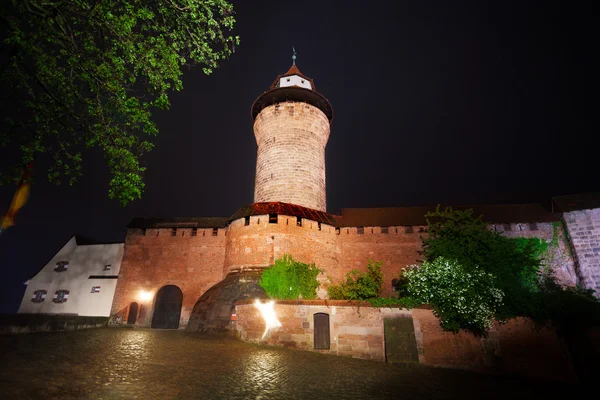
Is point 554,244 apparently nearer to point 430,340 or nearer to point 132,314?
point 430,340

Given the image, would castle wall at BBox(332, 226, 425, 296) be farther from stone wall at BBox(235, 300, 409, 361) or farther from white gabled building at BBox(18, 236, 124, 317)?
white gabled building at BBox(18, 236, 124, 317)

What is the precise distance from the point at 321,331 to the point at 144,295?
14.2 meters

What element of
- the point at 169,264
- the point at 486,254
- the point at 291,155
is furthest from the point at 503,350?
the point at 169,264

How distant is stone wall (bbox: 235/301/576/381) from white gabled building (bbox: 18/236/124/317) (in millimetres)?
15130

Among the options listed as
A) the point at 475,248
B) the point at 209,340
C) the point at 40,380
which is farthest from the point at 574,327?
the point at 40,380

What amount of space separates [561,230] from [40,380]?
22.8 meters

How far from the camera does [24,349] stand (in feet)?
26.1

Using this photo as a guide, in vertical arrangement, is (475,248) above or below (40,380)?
above

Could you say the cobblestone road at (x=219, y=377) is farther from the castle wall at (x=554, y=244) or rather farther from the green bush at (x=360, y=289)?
the castle wall at (x=554, y=244)

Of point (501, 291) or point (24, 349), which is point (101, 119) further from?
point (501, 291)

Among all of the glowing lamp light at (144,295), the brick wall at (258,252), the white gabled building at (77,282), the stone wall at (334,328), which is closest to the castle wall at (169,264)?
the brick wall at (258,252)

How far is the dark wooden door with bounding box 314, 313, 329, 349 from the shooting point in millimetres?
9859

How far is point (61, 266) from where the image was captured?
71.6 ft

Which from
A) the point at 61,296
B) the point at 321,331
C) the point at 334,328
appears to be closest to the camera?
the point at 334,328
